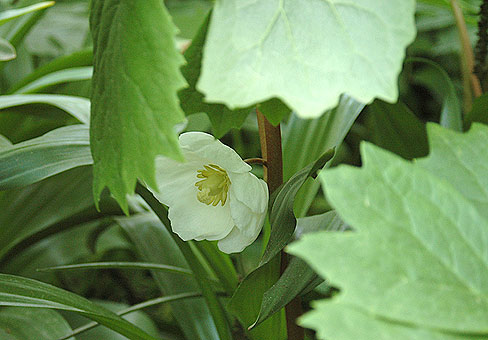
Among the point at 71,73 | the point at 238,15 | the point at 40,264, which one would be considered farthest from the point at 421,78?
the point at 238,15

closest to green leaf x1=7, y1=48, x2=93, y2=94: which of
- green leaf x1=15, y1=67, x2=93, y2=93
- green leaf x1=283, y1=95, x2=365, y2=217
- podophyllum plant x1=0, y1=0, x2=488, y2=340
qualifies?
green leaf x1=15, y1=67, x2=93, y2=93

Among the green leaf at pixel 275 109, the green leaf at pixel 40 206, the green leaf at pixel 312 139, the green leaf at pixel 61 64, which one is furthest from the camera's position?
the green leaf at pixel 61 64

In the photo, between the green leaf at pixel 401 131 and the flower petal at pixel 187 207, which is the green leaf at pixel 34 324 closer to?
the flower petal at pixel 187 207

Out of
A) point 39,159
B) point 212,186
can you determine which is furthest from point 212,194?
point 39,159

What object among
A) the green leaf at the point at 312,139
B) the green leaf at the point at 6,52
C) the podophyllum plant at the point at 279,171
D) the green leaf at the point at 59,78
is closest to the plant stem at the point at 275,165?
the podophyllum plant at the point at 279,171

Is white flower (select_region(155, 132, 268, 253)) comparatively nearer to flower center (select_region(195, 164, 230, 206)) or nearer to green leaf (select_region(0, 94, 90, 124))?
flower center (select_region(195, 164, 230, 206))

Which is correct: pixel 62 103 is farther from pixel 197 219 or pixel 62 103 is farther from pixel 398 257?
pixel 398 257
